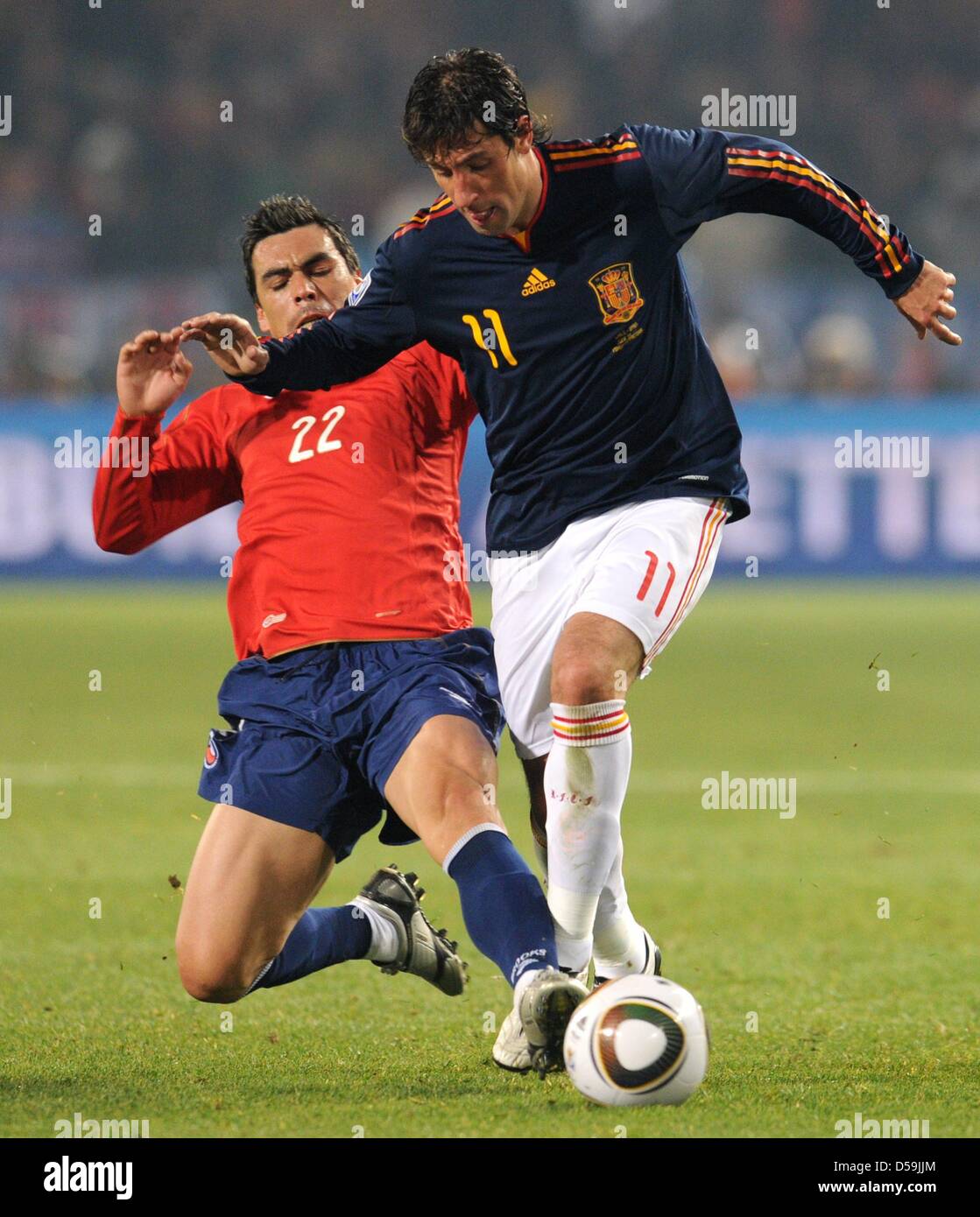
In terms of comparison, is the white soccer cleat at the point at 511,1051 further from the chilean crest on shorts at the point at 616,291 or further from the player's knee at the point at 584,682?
the chilean crest on shorts at the point at 616,291

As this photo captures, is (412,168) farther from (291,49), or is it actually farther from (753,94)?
(753,94)

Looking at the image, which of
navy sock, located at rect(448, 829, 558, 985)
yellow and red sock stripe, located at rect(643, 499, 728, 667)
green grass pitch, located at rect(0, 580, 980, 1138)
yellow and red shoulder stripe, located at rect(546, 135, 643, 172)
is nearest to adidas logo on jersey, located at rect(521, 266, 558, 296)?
yellow and red shoulder stripe, located at rect(546, 135, 643, 172)

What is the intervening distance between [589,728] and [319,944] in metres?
1.08

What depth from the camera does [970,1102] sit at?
11.0 ft

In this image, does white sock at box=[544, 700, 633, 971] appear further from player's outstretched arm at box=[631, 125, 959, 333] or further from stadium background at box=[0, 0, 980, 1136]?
player's outstretched arm at box=[631, 125, 959, 333]

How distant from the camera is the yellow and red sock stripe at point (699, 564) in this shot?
3.69m

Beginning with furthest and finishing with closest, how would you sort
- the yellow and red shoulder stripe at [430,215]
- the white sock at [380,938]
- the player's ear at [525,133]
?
the white sock at [380,938] < the yellow and red shoulder stripe at [430,215] < the player's ear at [525,133]

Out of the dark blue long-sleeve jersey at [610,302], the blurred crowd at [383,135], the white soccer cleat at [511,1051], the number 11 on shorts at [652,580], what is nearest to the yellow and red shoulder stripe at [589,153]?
the dark blue long-sleeve jersey at [610,302]

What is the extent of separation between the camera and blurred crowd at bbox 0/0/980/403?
16.2 m

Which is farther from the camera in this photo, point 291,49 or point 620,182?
point 291,49

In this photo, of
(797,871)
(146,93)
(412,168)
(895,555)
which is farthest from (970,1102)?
(146,93)

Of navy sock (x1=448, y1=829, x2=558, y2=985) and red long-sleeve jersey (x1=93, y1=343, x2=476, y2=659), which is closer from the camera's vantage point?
navy sock (x1=448, y1=829, x2=558, y2=985)

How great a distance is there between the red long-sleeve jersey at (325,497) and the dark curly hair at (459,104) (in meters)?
0.76

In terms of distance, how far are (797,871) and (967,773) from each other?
2137 mm
